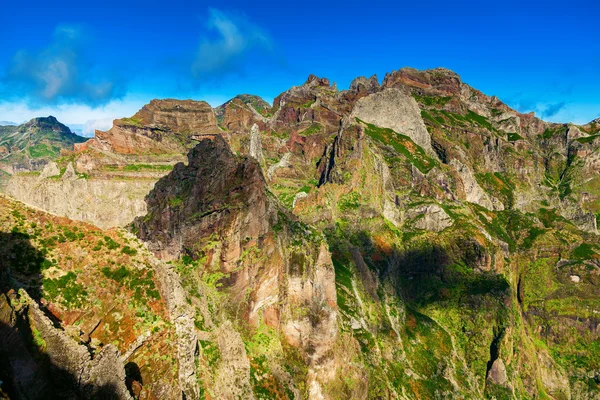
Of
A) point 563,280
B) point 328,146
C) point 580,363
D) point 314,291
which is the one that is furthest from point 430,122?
point 314,291

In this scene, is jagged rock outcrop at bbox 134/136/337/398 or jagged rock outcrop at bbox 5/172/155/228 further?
jagged rock outcrop at bbox 5/172/155/228

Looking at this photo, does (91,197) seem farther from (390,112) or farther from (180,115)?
(390,112)

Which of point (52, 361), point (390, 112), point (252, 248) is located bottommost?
point (52, 361)

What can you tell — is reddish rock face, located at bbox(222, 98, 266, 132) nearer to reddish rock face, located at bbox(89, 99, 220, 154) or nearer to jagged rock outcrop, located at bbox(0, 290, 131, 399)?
reddish rock face, located at bbox(89, 99, 220, 154)

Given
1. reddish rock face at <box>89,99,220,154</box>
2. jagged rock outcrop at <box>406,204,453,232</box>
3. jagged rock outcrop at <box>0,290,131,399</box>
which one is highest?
reddish rock face at <box>89,99,220,154</box>

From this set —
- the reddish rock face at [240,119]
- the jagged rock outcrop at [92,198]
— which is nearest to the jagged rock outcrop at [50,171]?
the jagged rock outcrop at [92,198]

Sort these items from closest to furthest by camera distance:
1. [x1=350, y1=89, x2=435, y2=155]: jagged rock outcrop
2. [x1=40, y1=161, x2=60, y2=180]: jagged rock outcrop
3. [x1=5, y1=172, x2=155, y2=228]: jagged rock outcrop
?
1. [x1=5, y1=172, x2=155, y2=228]: jagged rock outcrop
2. [x1=40, y1=161, x2=60, y2=180]: jagged rock outcrop
3. [x1=350, y1=89, x2=435, y2=155]: jagged rock outcrop

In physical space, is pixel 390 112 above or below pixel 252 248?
above

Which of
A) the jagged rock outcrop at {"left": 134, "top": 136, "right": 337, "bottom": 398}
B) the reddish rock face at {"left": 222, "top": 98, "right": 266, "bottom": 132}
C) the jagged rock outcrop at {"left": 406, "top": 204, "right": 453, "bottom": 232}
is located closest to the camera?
the jagged rock outcrop at {"left": 134, "top": 136, "right": 337, "bottom": 398}

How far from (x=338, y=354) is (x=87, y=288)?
4621 centimetres

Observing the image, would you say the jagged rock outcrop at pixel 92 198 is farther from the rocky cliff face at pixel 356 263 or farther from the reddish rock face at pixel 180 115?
the reddish rock face at pixel 180 115

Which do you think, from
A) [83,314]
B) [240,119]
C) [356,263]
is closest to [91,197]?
[356,263]

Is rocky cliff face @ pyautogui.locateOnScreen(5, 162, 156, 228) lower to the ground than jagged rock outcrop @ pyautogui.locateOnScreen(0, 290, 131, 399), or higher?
higher

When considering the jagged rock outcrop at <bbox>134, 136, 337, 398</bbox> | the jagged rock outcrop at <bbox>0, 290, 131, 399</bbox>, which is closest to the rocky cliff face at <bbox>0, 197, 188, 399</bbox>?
the jagged rock outcrop at <bbox>0, 290, 131, 399</bbox>
